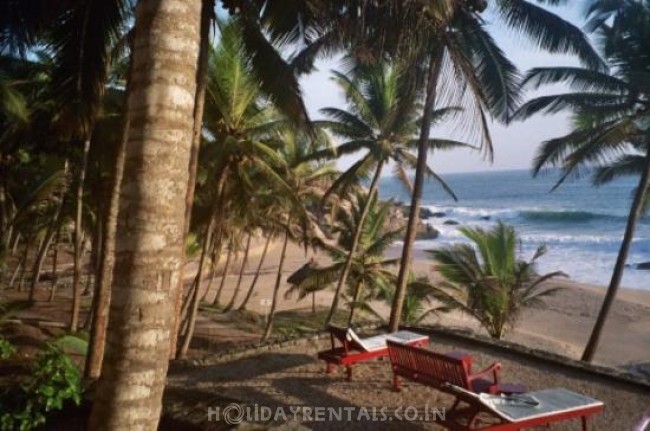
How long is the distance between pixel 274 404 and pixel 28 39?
5.61 metres

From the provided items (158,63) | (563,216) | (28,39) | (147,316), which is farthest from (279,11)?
(563,216)

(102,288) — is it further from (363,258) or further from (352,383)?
(363,258)

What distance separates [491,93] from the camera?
8.39 meters

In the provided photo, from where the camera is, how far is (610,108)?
1046cm

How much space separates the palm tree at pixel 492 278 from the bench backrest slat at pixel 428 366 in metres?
5.77

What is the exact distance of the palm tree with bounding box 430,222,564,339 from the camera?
1083cm

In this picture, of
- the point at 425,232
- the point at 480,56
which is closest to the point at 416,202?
the point at 480,56

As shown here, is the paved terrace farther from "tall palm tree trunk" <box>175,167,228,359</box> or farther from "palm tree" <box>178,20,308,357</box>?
"palm tree" <box>178,20,308,357</box>

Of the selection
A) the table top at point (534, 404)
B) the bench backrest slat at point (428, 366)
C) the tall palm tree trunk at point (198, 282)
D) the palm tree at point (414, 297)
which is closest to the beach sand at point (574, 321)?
the palm tree at point (414, 297)

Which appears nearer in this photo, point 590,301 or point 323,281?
point 323,281

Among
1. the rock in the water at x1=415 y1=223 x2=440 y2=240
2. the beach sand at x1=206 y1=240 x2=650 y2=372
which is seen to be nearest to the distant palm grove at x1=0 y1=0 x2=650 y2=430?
the beach sand at x1=206 y1=240 x2=650 y2=372

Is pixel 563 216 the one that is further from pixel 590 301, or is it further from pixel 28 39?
pixel 28 39

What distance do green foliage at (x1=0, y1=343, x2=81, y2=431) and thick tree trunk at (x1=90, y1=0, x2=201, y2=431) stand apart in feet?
4.19

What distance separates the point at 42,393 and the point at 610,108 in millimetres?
11671
